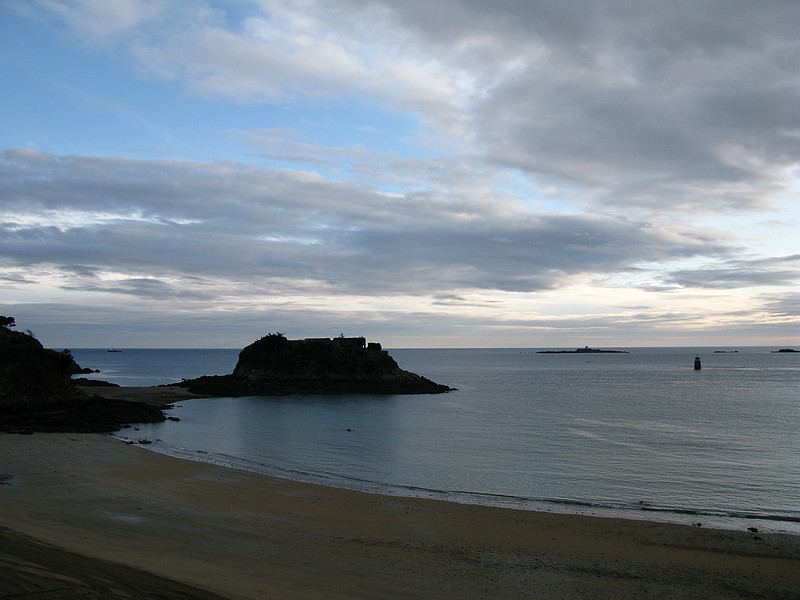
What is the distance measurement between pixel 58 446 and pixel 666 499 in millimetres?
26790

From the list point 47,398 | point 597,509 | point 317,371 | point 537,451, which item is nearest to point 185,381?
point 317,371

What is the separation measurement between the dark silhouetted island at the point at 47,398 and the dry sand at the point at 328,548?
1724cm

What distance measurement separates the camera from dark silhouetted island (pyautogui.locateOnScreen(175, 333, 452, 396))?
8006cm

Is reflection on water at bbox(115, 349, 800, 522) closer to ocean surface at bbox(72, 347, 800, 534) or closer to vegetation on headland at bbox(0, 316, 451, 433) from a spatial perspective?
ocean surface at bbox(72, 347, 800, 534)

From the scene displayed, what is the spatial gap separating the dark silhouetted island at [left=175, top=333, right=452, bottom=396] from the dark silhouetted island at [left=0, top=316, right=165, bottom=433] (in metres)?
30.4

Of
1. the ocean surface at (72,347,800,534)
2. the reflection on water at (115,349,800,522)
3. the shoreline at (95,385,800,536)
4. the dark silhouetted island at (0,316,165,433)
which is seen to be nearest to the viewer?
the shoreline at (95,385,800,536)

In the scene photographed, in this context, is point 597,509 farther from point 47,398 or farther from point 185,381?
point 185,381

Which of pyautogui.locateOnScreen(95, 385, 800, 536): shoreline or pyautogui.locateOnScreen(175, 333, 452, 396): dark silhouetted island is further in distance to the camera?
pyautogui.locateOnScreen(175, 333, 452, 396): dark silhouetted island

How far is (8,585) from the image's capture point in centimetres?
961

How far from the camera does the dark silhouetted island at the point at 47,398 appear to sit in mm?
37781

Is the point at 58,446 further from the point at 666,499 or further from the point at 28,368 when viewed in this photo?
the point at 666,499

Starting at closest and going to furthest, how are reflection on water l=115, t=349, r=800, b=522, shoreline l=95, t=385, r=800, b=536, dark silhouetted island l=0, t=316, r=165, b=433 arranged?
shoreline l=95, t=385, r=800, b=536 < reflection on water l=115, t=349, r=800, b=522 < dark silhouetted island l=0, t=316, r=165, b=433

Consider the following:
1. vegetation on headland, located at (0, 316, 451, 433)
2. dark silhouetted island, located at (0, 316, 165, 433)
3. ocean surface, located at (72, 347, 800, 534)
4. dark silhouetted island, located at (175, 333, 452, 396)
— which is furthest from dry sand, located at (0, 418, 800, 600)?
dark silhouetted island, located at (175, 333, 452, 396)

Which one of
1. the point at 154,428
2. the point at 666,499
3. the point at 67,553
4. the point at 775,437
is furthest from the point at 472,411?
the point at 67,553
